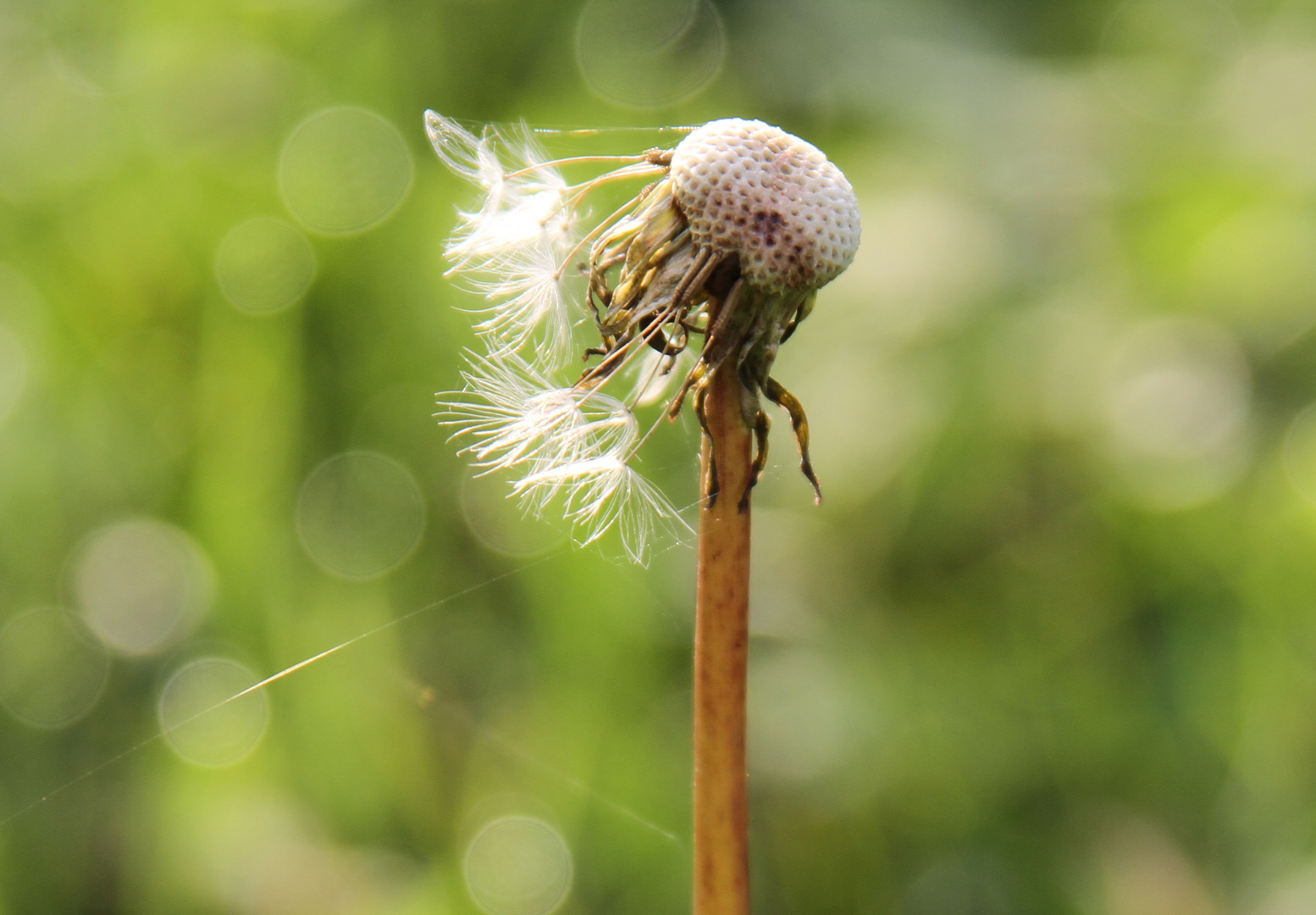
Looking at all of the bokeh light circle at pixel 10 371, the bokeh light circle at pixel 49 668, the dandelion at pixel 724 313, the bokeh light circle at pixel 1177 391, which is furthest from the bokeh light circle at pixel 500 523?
the dandelion at pixel 724 313

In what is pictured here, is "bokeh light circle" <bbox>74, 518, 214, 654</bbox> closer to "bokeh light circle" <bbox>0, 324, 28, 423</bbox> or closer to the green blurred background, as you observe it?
the green blurred background

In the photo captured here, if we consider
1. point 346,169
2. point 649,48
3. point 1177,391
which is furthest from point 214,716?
point 649,48

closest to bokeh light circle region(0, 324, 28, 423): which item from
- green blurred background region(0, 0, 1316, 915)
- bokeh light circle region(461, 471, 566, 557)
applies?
green blurred background region(0, 0, 1316, 915)

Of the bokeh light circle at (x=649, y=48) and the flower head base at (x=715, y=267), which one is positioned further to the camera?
the bokeh light circle at (x=649, y=48)

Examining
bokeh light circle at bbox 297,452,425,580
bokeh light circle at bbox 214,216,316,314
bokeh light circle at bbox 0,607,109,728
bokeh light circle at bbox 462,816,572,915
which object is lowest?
bokeh light circle at bbox 462,816,572,915

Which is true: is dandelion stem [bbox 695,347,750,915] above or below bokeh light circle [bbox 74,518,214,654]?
above

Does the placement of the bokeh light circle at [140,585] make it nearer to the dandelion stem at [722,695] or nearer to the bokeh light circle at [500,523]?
the bokeh light circle at [500,523]
